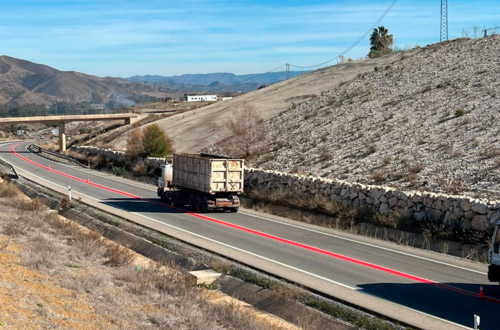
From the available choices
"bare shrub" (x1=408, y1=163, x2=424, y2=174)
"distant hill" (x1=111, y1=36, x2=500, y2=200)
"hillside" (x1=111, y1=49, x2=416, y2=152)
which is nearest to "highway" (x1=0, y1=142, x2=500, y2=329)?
"distant hill" (x1=111, y1=36, x2=500, y2=200)

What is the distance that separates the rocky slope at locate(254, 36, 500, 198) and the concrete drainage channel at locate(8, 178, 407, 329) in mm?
11450

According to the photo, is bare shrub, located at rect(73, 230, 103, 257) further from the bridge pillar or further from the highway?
the bridge pillar

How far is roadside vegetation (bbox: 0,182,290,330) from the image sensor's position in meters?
10.2

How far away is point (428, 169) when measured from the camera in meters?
29.1

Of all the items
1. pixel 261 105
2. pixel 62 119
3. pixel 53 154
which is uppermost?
pixel 261 105

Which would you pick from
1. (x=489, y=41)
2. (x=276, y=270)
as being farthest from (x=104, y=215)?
(x=489, y=41)

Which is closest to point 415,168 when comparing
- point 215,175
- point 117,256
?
point 215,175

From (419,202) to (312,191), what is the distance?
7.01m

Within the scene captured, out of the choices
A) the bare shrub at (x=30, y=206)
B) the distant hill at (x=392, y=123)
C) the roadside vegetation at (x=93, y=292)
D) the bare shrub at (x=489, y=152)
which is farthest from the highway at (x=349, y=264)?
the bare shrub at (x=489, y=152)

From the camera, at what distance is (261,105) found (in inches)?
2596

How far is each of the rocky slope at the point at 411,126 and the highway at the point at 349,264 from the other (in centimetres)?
604

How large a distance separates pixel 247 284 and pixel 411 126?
27.2 meters

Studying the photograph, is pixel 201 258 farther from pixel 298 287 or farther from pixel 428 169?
pixel 428 169

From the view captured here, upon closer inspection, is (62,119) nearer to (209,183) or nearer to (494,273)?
(209,183)
